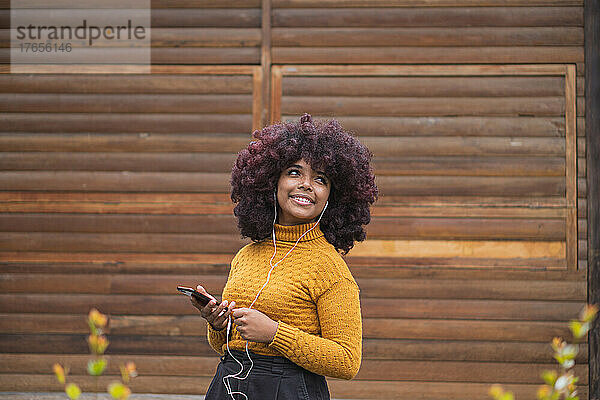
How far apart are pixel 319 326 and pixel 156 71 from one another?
8.81 feet

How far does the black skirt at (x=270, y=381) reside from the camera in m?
1.89

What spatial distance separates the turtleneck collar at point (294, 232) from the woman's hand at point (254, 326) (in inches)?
11.4

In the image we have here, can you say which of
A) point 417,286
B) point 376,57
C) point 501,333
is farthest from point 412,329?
point 376,57

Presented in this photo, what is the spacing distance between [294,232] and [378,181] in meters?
2.15

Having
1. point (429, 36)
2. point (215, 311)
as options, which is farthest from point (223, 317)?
point (429, 36)

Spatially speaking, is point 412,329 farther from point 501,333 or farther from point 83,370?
point 83,370

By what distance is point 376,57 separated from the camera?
4.13 meters

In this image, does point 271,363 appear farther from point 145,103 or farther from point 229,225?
point 145,103

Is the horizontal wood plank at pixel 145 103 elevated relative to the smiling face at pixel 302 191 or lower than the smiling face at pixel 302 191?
elevated

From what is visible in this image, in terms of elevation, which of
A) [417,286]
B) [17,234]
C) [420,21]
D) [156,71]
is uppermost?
[420,21]

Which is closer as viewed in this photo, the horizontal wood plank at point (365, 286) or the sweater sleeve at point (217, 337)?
the sweater sleeve at point (217, 337)

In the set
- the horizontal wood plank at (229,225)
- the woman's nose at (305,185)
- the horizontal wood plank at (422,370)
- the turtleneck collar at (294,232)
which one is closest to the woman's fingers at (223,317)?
the turtleneck collar at (294,232)

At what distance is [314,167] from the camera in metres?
2.01

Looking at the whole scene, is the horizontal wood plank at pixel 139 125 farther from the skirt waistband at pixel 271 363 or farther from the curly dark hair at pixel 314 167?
the skirt waistband at pixel 271 363
